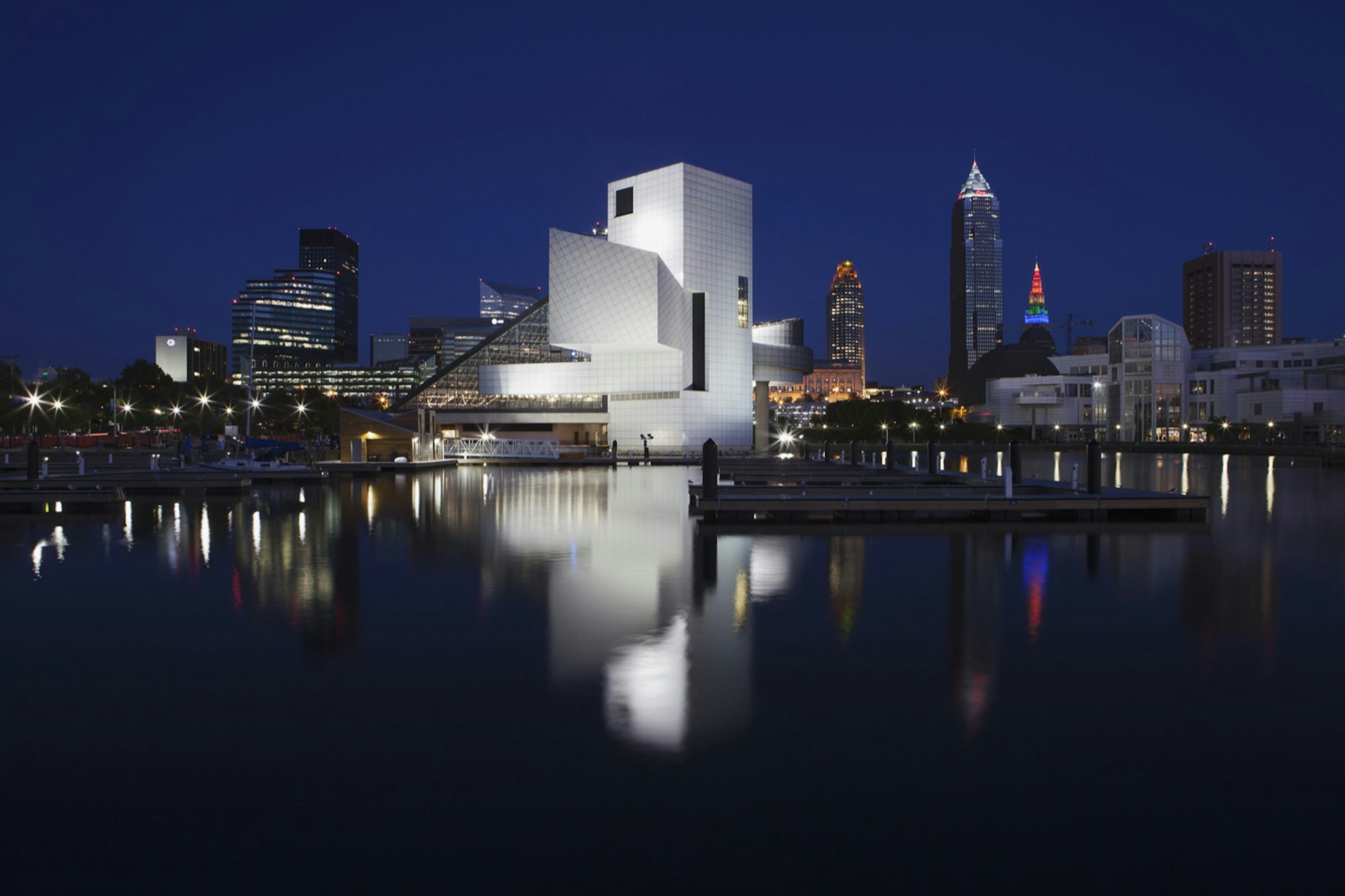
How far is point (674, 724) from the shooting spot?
6.43m

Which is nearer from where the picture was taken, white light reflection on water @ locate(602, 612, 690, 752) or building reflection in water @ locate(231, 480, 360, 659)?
white light reflection on water @ locate(602, 612, 690, 752)

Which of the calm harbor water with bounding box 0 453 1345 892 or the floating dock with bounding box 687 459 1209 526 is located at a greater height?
the floating dock with bounding box 687 459 1209 526

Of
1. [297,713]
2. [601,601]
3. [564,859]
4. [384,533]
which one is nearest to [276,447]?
[384,533]

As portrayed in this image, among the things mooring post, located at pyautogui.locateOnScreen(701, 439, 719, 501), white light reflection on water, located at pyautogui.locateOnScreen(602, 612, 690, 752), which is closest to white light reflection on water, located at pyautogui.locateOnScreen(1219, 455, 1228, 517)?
mooring post, located at pyautogui.locateOnScreen(701, 439, 719, 501)

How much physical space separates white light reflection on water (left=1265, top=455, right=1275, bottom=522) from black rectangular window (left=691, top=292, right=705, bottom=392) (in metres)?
37.6

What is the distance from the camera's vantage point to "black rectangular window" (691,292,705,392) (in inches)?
2729

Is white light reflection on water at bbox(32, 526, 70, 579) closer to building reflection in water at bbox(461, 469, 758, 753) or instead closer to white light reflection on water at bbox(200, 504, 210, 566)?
white light reflection on water at bbox(200, 504, 210, 566)

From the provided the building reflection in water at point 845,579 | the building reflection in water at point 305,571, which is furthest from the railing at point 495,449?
the building reflection in water at point 845,579

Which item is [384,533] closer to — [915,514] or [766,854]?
[915,514]

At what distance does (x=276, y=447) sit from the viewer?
138 feet

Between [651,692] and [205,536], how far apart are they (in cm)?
1403

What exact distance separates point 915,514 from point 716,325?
168ft

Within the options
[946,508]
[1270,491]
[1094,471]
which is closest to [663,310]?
[1270,491]

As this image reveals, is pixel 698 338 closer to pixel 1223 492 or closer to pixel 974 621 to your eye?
pixel 1223 492
